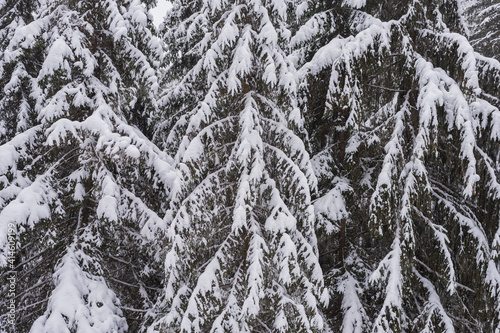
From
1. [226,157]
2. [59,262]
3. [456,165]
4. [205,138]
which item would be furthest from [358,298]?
[59,262]

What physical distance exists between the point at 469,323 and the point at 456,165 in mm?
2445

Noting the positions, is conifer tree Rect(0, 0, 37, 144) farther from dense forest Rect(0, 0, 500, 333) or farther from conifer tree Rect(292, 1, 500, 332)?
conifer tree Rect(292, 1, 500, 332)

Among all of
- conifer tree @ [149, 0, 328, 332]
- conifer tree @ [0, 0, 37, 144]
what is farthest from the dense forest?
conifer tree @ [0, 0, 37, 144]

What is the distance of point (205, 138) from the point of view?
586cm

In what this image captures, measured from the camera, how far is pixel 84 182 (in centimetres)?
703

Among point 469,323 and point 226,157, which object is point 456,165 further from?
point 226,157

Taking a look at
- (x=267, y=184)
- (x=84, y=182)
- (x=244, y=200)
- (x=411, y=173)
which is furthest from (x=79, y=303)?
(x=411, y=173)

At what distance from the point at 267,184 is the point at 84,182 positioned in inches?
139

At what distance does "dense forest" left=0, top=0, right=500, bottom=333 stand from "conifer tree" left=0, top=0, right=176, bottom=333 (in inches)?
1.5

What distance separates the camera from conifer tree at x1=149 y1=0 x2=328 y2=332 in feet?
17.3

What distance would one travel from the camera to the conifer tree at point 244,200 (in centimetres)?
527

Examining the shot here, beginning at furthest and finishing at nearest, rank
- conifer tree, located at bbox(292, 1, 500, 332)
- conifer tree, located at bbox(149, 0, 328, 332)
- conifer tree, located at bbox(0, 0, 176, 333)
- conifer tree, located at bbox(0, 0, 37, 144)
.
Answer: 1. conifer tree, located at bbox(0, 0, 37, 144)
2. conifer tree, located at bbox(0, 0, 176, 333)
3. conifer tree, located at bbox(292, 1, 500, 332)
4. conifer tree, located at bbox(149, 0, 328, 332)

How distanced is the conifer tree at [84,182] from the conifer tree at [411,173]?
3283 millimetres

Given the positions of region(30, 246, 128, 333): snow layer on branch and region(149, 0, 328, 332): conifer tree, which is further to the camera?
region(30, 246, 128, 333): snow layer on branch
